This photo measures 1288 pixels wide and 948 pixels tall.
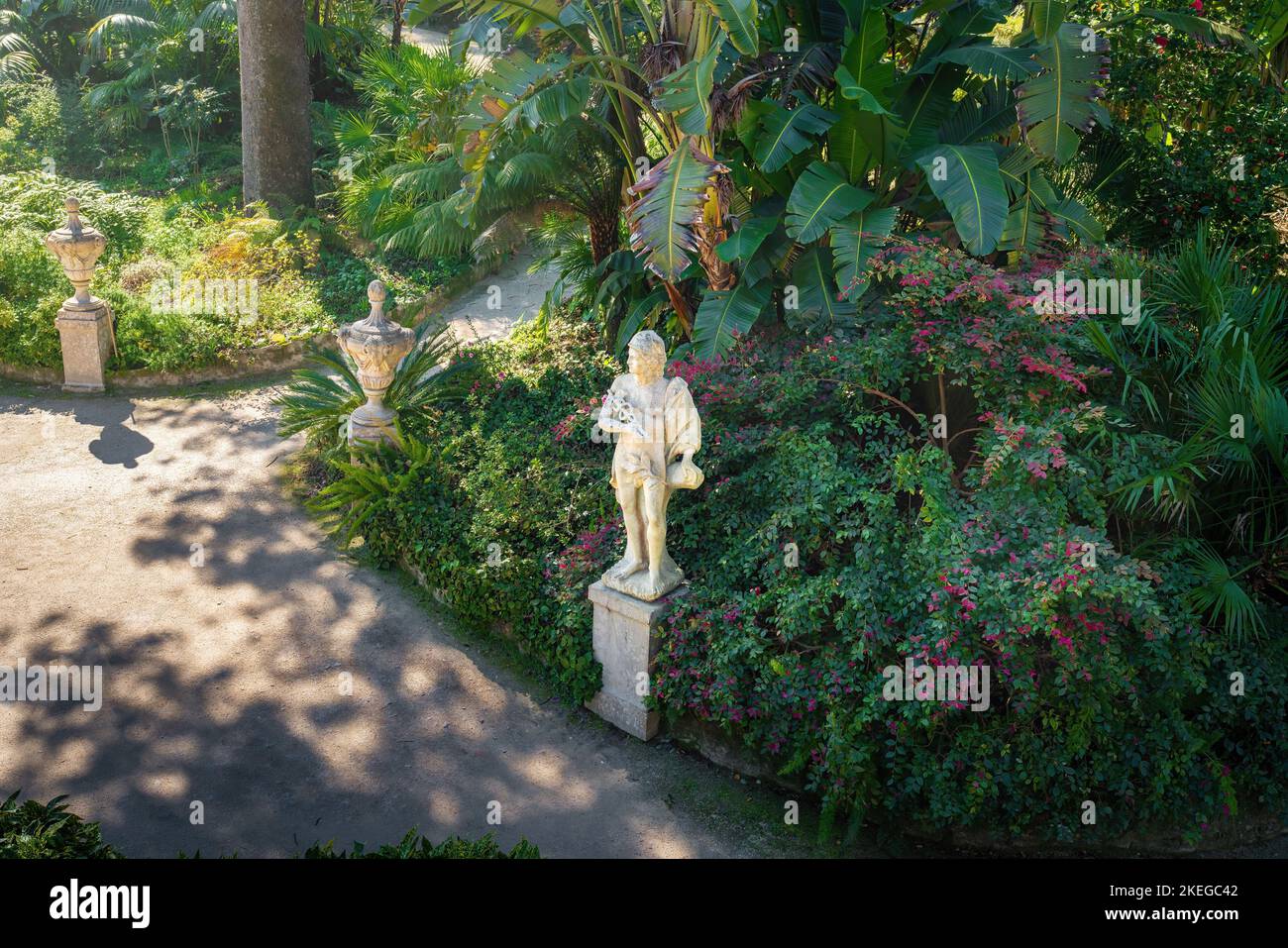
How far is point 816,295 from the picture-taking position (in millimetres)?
9023

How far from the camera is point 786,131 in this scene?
29.0ft

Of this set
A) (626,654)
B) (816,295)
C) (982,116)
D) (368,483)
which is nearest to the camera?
(626,654)

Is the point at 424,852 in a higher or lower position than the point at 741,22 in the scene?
lower

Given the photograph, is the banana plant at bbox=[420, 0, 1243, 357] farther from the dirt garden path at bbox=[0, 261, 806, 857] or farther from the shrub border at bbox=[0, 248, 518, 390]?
Answer: the shrub border at bbox=[0, 248, 518, 390]

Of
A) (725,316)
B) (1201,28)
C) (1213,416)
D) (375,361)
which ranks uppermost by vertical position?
(1201,28)

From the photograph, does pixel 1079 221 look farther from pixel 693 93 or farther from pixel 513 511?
pixel 513 511

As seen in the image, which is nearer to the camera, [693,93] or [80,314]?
[693,93]

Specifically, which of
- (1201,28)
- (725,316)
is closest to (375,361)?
(725,316)

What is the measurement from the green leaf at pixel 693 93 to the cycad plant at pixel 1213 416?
304 cm

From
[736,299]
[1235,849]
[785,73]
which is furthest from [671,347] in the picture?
[1235,849]

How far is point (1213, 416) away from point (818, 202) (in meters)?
3.10

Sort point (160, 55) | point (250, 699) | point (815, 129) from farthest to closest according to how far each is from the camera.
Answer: point (160, 55)
point (815, 129)
point (250, 699)

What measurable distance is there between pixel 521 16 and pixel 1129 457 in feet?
20.9

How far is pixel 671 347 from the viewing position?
1073cm
